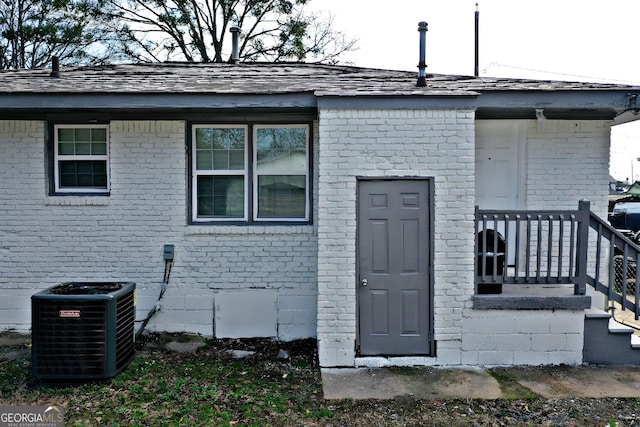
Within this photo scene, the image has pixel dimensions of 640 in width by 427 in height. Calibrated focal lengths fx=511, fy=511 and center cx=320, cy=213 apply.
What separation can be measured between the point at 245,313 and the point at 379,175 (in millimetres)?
2600

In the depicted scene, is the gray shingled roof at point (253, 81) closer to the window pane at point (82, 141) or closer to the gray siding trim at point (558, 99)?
the gray siding trim at point (558, 99)

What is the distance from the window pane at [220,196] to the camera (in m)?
6.80

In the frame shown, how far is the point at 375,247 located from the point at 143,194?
315cm

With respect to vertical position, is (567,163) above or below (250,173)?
above

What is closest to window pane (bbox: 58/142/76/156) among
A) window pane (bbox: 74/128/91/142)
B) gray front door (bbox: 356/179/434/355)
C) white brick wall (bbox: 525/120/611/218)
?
window pane (bbox: 74/128/91/142)

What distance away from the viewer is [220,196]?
6809mm

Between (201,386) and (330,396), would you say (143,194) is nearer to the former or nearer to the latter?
(201,386)

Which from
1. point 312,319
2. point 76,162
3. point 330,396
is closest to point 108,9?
point 76,162

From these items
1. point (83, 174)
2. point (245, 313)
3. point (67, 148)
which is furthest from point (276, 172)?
point (67, 148)

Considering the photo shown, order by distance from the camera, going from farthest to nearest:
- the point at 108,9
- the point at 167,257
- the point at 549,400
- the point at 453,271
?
the point at 108,9 < the point at 167,257 < the point at 453,271 < the point at 549,400

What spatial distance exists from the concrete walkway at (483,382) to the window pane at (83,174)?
389 centimetres

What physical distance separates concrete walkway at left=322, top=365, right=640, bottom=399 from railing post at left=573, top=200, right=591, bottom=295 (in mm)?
923

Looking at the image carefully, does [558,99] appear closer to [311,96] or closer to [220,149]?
[311,96]

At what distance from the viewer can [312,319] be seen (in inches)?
265
